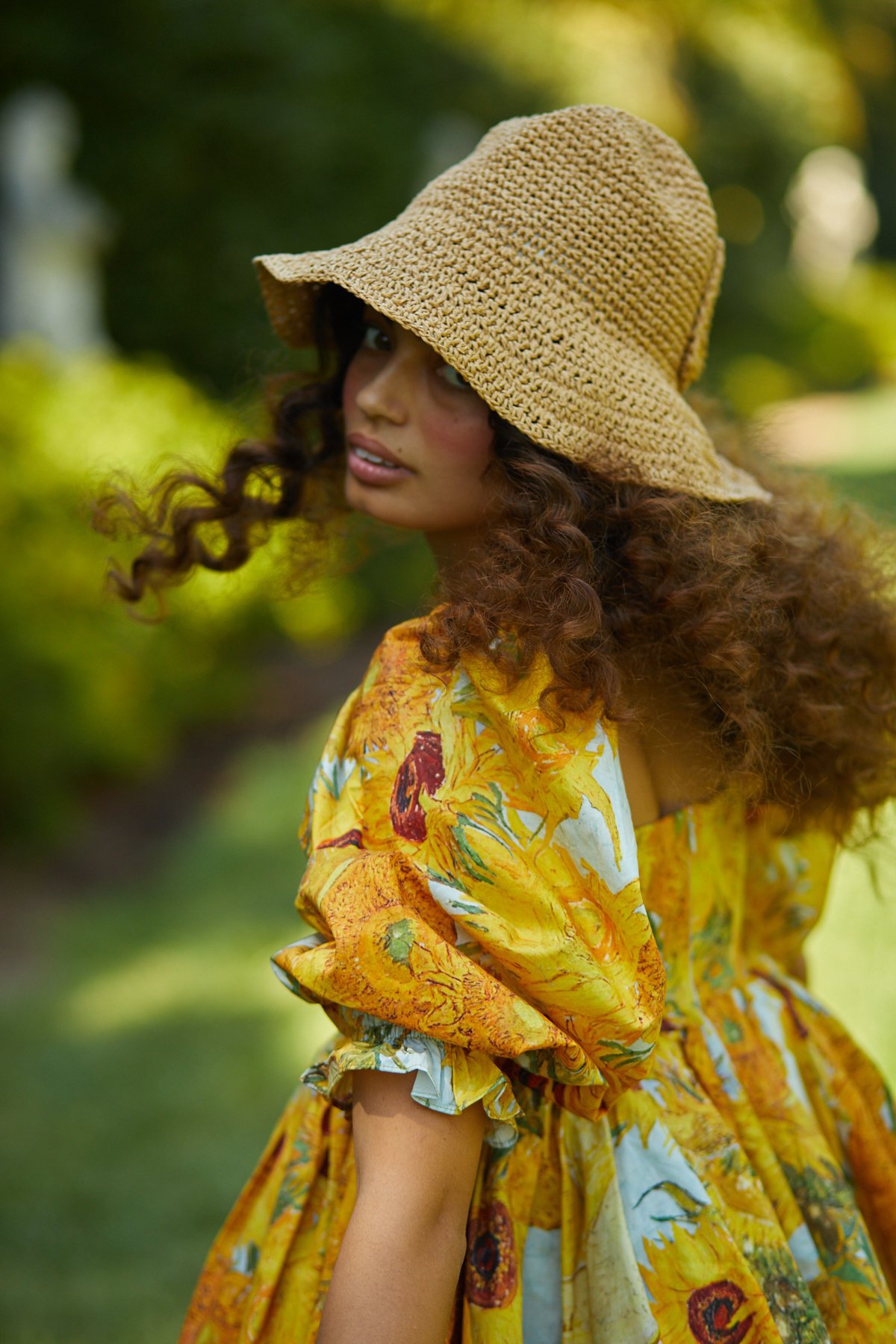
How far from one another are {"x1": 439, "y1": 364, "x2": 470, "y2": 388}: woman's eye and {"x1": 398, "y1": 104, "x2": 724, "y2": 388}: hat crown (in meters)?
0.12

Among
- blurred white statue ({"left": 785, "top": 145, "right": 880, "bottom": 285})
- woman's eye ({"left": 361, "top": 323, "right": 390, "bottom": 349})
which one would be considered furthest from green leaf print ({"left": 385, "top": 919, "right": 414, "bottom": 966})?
blurred white statue ({"left": 785, "top": 145, "right": 880, "bottom": 285})

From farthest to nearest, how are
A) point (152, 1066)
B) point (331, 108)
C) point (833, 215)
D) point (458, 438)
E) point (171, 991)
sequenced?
point (833, 215) → point (331, 108) → point (171, 991) → point (152, 1066) → point (458, 438)

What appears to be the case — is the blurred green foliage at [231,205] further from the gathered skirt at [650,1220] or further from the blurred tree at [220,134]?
the gathered skirt at [650,1220]

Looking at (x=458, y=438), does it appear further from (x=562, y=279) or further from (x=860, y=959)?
(x=860, y=959)

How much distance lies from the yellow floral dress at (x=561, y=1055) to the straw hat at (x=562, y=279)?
1.08 feet

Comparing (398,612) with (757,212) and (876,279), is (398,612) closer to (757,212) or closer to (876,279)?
(757,212)

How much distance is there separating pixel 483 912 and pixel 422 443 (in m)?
0.62

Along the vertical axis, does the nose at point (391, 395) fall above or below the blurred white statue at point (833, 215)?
below

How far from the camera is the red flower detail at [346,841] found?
1342 mm

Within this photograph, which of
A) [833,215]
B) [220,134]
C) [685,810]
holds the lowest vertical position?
[685,810]

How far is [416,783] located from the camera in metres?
1.32

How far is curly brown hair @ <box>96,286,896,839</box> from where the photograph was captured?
4.50 feet

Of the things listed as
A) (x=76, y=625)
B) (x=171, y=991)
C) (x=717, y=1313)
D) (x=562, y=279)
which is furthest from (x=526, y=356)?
(x=76, y=625)

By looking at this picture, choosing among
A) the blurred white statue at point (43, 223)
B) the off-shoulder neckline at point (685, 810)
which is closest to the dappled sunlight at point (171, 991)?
the off-shoulder neckline at point (685, 810)
